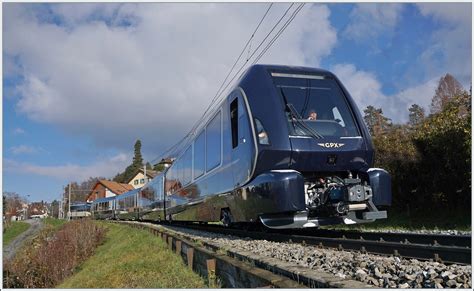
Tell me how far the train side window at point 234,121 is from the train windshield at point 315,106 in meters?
1.06

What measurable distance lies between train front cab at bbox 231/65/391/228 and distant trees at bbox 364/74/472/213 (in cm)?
786

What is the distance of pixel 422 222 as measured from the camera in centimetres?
1791

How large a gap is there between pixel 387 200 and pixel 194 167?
6.52 meters

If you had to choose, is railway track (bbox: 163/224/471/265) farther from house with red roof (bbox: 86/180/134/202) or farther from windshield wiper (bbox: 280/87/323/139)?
house with red roof (bbox: 86/180/134/202)

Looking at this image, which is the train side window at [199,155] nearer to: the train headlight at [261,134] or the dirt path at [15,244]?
the train headlight at [261,134]

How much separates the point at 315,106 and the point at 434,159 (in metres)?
11.1

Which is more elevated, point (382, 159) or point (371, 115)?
point (371, 115)

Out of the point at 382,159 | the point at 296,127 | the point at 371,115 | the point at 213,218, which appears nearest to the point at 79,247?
the point at 213,218

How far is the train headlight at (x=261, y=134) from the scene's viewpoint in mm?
7755

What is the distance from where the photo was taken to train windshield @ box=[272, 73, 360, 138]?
312 inches

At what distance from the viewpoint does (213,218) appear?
1078cm

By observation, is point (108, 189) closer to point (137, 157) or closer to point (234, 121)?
point (137, 157)

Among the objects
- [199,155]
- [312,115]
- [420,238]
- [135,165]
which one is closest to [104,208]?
[199,155]

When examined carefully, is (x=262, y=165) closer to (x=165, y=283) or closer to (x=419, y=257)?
(x=165, y=283)
